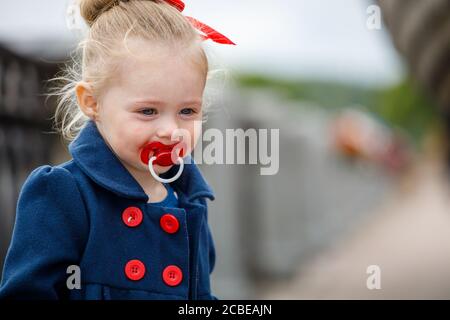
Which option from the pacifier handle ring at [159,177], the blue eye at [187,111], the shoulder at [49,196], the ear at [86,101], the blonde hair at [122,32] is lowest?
the shoulder at [49,196]

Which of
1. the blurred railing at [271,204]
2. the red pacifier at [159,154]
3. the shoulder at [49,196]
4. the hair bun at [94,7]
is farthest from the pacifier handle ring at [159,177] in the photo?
the blurred railing at [271,204]

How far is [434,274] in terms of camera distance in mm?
5594

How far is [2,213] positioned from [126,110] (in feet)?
6.38

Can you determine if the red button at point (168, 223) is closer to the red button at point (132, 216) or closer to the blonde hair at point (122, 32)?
the red button at point (132, 216)

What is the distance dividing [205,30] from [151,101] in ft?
0.59

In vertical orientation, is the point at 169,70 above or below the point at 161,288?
above

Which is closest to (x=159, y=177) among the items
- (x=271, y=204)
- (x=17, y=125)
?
(x=17, y=125)

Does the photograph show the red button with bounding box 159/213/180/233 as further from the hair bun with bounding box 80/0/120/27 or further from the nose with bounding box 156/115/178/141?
the hair bun with bounding box 80/0/120/27

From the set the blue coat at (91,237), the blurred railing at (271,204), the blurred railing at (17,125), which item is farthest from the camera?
the blurred railing at (271,204)

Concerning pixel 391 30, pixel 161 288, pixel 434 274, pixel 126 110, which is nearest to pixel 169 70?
pixel 126 110

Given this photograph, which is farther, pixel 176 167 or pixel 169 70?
pixel 176 167

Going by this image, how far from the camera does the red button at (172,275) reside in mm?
1329

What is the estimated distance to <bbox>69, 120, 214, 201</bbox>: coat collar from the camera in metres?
1.30

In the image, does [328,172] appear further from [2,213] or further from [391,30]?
[2,213]
